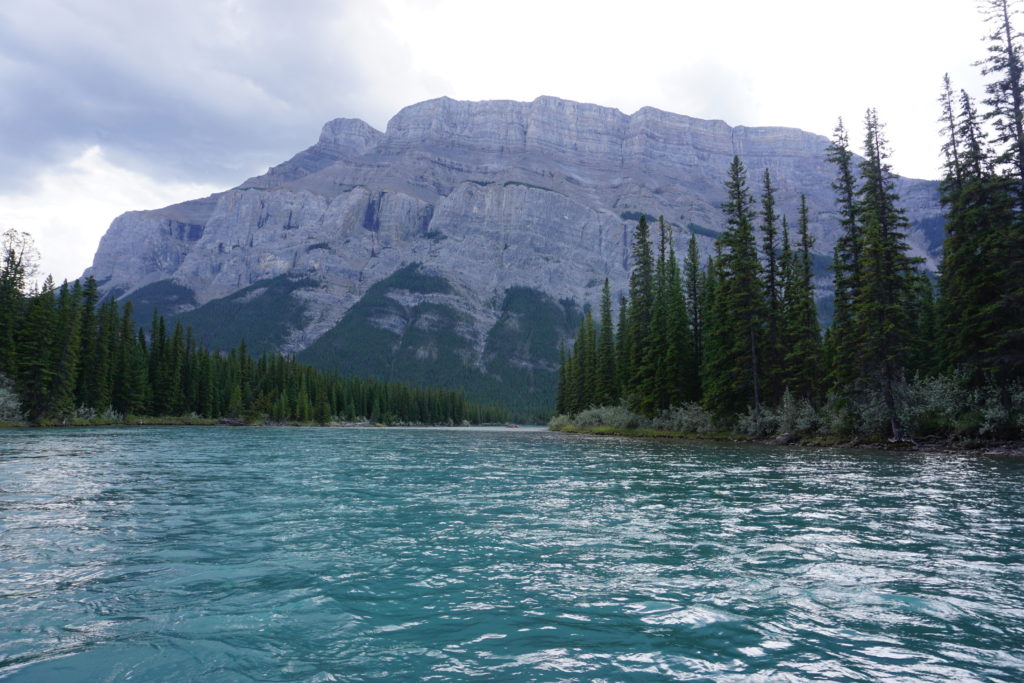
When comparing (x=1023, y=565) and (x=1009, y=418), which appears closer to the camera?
(x=1023, y=565)

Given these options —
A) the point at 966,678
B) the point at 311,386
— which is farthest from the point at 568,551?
the point at 311,386

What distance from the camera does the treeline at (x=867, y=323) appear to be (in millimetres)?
37719

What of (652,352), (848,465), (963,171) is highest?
(963,171)

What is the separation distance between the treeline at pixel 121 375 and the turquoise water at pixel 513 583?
233 ft

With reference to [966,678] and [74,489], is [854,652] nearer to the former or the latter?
[966,678]

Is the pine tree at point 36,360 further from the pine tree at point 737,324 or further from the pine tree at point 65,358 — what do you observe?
the pine tree at point 737,324

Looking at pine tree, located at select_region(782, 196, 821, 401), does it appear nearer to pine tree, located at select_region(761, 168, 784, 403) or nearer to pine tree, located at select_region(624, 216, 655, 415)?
pine tree, located at select_region(761, 168, 784, 403)

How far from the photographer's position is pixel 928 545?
12.2m

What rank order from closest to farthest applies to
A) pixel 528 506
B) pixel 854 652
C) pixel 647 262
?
pixel 854 652
pixel 528 506
pixel 647 262

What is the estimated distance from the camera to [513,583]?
32.6 ft

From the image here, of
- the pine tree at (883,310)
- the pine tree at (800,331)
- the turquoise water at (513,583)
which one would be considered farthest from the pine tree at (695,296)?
the turquoise water at (513,583)

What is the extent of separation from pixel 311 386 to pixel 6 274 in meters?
73.2

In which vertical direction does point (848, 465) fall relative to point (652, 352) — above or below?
below

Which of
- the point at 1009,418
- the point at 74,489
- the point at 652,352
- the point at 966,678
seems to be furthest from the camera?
the point at 652,352
